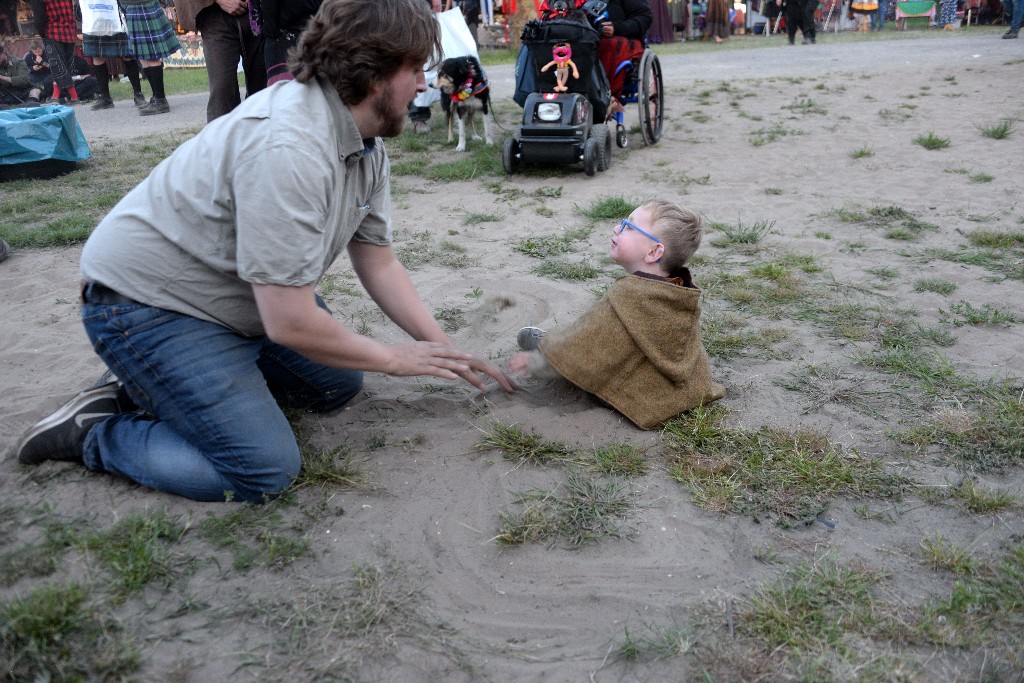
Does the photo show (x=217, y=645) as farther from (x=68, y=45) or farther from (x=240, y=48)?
(x=68, y=45)

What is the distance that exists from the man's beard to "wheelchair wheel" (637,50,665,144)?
16.0 ft

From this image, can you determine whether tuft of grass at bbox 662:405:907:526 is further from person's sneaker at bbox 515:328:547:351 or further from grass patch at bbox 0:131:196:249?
grass patch at bbox 0:131:196:249

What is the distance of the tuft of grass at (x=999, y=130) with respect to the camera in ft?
22.3

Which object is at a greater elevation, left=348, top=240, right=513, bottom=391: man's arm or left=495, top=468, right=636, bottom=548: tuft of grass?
left=348, top=240, right=513, bottom=391: man's arm

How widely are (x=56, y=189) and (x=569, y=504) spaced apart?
18.7ft

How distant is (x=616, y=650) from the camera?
1820 millimetres

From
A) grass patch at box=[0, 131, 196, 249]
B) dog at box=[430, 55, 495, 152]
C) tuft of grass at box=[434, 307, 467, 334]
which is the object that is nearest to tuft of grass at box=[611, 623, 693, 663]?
tuft of grass at box=[434, 307, 467, 334]

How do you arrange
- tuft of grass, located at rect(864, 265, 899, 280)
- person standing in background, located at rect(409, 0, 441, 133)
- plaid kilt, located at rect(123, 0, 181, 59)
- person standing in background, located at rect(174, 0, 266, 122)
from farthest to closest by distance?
plaid kilt, located at rect(123, 0, 181, 59) → person standing in background, located at rect(409, 0, 441, 133) → person standing in background, located at rect(174, 0, 266, 122) → tuft of grass, located at rect(864, 265, 899, 280)

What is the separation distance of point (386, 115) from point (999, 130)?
6474 mm

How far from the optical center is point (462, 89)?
721 cm

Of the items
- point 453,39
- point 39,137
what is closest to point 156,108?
point 39,137

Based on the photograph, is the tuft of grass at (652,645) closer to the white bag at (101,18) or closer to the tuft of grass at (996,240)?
the tuft of grass at (996,240)

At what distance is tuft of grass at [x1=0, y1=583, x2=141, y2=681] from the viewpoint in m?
1.71

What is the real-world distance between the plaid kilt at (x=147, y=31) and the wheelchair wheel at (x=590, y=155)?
635 cm
